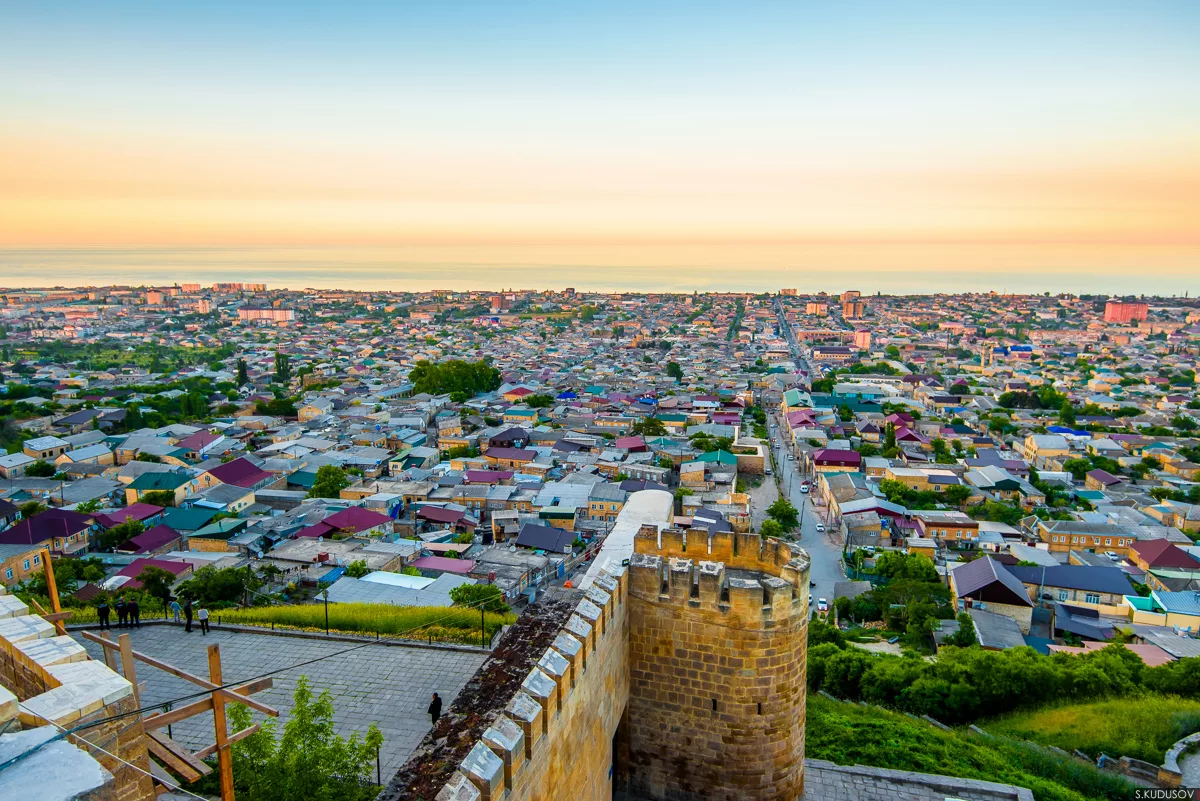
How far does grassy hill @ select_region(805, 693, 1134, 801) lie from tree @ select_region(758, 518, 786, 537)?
1091 centimetres

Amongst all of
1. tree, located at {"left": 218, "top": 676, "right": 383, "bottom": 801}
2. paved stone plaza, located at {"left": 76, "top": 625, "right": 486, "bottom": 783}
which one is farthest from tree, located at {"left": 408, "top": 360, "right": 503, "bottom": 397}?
tree, located at {"left": 218, "top": 676, "right": 383, "bottom": 801}

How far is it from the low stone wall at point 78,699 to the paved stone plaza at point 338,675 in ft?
10.5

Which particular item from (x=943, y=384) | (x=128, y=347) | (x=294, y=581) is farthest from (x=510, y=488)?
(x=128, y=347)

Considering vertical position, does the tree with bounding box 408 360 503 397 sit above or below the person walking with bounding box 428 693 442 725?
below

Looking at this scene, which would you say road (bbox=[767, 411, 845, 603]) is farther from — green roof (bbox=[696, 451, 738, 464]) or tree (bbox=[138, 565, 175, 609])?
tree (bbox=[138, 565, 175, 609])

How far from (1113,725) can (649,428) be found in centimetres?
2258

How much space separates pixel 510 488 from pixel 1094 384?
3950 centimetres

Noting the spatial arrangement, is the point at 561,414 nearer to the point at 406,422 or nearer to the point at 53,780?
the point at 406,422

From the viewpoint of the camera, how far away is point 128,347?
59.8 metres

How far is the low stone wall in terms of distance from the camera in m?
2.32

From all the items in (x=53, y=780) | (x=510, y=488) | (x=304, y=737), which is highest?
(x=53, y=780)

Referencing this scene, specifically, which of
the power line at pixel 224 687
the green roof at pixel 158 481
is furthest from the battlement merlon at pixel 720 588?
the green roof at pixel 158 481

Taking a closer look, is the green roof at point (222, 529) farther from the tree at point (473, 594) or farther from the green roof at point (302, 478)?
the tree at point (473, 594)

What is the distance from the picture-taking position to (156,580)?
12.3m
